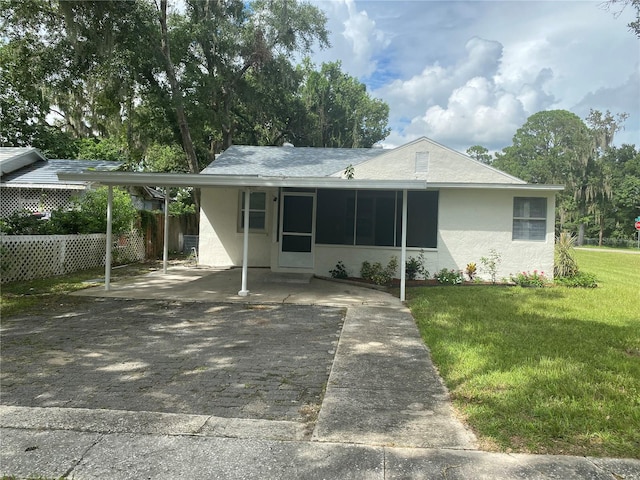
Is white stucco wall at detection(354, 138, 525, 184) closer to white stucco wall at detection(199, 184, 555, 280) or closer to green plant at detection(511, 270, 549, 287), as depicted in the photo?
white stucco wall at detection(199, 184, 555, 280)

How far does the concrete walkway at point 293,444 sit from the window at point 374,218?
24.2 feet

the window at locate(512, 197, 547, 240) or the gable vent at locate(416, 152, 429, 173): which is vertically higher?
the gable vent at locate(416, 152, 429, 173)

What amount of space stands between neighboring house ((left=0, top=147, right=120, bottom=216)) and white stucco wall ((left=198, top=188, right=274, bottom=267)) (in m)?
6.19

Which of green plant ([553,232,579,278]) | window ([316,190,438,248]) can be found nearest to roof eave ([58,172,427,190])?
window ([316,190,438,248])

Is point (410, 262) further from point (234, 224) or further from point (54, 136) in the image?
point (54, 136)

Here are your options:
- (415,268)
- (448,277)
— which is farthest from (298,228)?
(448,277)

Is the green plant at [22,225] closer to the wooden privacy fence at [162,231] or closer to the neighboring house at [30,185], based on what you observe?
the wooden privacy fence at [162,231]

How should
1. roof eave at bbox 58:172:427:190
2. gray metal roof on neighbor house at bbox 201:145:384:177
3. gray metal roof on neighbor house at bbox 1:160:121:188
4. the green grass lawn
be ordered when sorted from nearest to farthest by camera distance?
the green grass lawn → roof eave at bbox 58:172:427:190 → gray metal roof on neighbor house at bbox 201:145:384:177 → gray metal roof on neighbor house at bbox 1:160:121:188

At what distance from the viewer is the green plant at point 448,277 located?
11.2m

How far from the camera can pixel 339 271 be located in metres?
11.8

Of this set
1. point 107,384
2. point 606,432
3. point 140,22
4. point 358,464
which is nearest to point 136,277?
point 107,384

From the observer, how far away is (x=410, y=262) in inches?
450

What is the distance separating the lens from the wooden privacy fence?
1609 cm

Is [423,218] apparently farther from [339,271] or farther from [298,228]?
[298,228]
